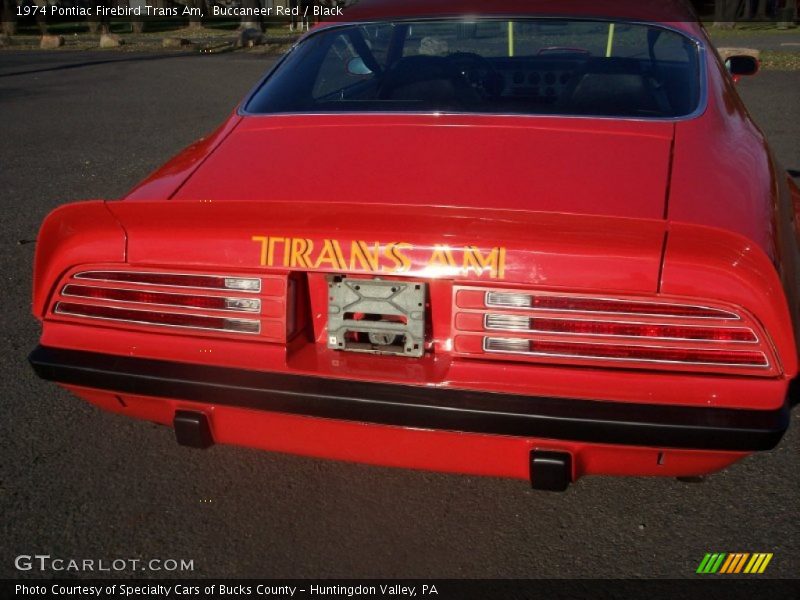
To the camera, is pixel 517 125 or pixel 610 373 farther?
pixel 517 125

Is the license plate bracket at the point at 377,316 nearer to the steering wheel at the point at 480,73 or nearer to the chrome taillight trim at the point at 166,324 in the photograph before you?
the chrome taillight trim at the point at 166,324

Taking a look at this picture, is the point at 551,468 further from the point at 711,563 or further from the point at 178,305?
the point at 178,305

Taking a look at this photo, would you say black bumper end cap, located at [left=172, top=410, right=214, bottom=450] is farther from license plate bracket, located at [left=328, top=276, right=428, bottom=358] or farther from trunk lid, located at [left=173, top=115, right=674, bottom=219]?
trunk lid, located at [left=173, top=115, right=674, bottom=219]

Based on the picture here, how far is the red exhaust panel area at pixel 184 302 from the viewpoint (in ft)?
6.88

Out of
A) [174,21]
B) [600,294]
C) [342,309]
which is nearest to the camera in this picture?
[600,294]

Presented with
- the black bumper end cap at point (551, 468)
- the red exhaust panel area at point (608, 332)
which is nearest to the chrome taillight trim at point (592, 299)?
the red exhaust panel area at point (608, 332)

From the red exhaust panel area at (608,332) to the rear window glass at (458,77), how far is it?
956mm

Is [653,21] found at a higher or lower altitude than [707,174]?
higher


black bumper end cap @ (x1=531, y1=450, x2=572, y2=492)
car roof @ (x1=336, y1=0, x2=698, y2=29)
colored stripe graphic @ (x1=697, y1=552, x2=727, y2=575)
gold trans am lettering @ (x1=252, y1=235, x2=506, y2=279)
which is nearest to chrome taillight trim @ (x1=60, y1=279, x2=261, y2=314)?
gold trans am lettering @ (x1=252, y1=235, x2=506, y2=279)

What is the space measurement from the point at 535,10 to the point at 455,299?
5.37 feet
